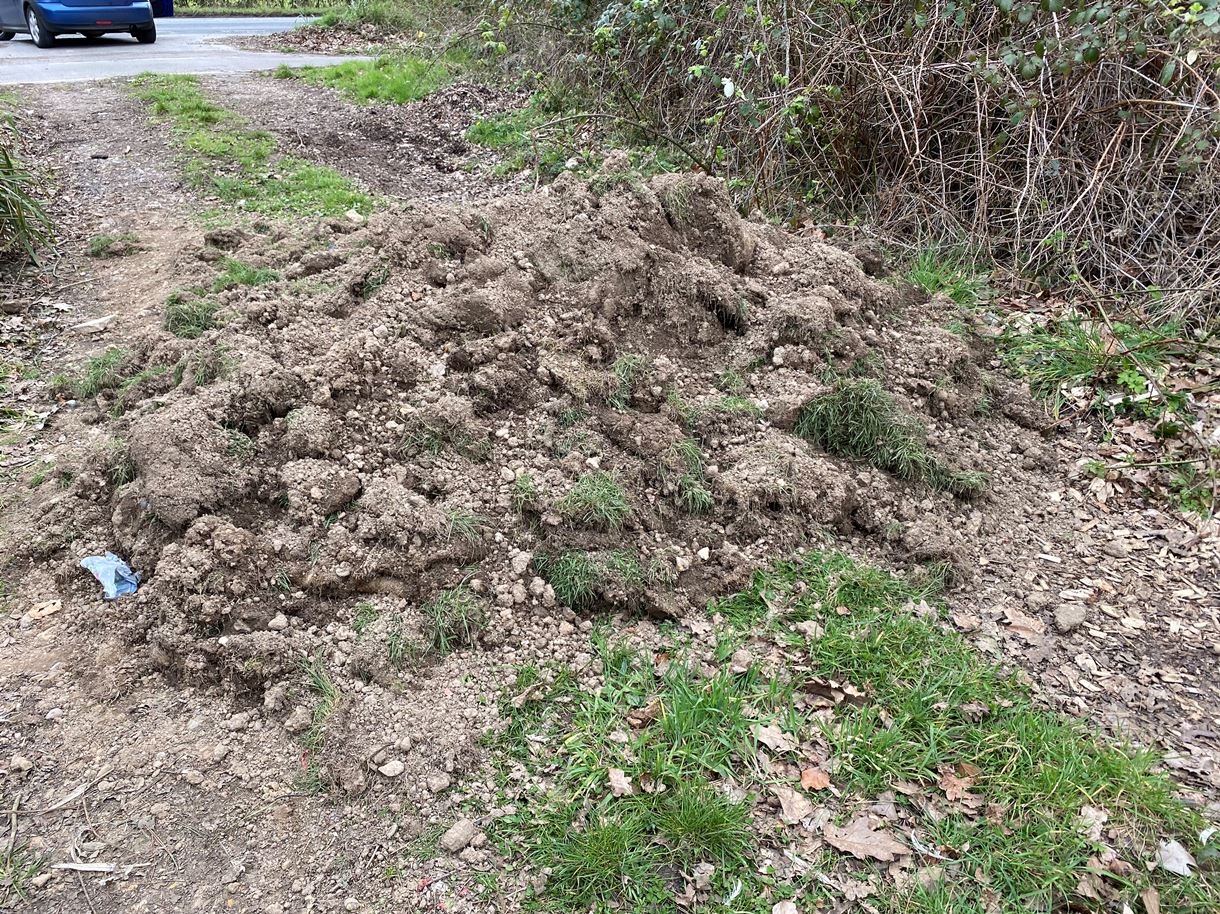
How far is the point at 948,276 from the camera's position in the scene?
5.16 meters

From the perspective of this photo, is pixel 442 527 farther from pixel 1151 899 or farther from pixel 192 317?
pixel 1151 899

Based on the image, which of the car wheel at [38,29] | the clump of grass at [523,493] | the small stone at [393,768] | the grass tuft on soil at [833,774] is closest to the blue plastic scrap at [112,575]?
the small stone at [393,768]

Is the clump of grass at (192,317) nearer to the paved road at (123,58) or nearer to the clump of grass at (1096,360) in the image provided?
the clump of grass at (1096,360)

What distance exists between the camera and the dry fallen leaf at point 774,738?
8.29 ft

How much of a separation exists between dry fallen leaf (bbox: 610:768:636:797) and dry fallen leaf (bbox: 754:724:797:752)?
454 millimetres

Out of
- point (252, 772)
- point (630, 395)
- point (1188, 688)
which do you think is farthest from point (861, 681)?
point (252, 772)

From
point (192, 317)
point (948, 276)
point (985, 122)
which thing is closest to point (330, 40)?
point (192, 317)

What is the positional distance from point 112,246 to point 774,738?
5.95m

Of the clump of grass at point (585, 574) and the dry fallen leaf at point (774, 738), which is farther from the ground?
the clump of grass at point (585, 574)

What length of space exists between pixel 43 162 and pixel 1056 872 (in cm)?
915

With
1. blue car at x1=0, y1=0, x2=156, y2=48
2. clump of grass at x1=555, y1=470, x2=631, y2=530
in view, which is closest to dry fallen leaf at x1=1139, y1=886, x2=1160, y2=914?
clump of grass at x1=555, y1=470, x2=631, y2=530

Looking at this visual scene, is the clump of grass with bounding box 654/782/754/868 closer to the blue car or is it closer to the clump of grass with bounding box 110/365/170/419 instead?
the clump of grass with bounding box 110/365/170/419

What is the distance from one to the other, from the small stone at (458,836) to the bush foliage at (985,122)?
467 centimetres

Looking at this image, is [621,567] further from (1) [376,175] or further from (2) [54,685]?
(1) [376,175]
